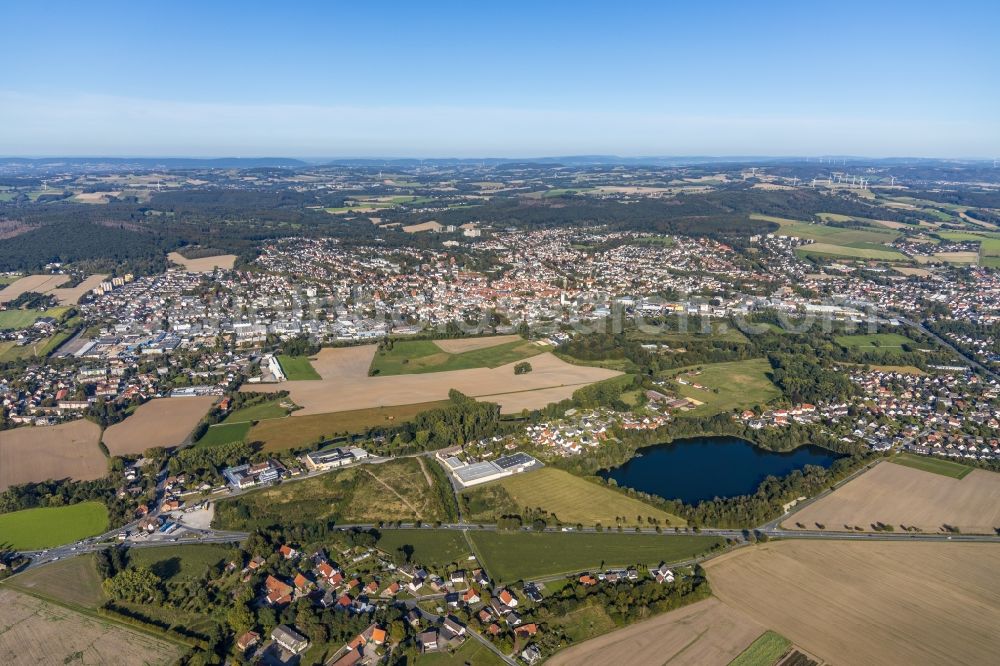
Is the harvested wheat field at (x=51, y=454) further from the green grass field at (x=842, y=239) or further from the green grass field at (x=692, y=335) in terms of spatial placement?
the green grass field at (x=842, y=239)

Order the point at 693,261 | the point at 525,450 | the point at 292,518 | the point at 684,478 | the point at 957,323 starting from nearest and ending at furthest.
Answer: the point at 292,518 < the point at 684,478 < the point at 525,450 < the point at 957,323 < the point at 693,261

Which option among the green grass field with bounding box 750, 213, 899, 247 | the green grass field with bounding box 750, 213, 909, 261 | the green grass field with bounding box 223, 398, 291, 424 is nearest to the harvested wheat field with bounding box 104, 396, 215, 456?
the green grass field with bounding box 223, 398, 291, 424

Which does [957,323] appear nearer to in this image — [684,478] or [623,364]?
[623,364]

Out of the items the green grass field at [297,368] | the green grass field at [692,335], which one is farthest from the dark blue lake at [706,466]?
the green grass field at [297,368]

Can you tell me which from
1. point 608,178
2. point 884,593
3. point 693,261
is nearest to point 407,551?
point 884,593

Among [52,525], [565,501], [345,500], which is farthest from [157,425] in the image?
[565,501]
